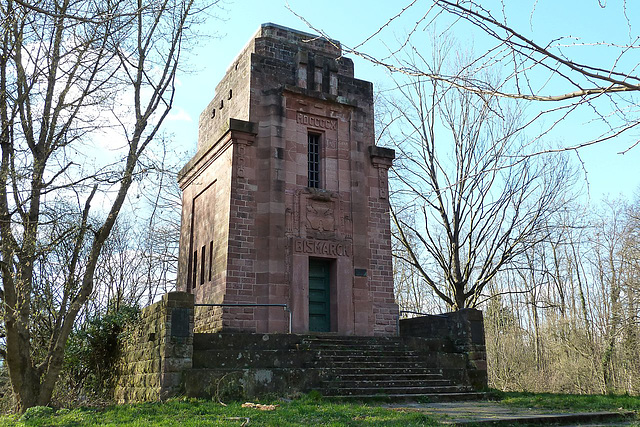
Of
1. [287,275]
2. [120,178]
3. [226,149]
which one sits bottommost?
[287,275]

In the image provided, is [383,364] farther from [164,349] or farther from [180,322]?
[164,349]

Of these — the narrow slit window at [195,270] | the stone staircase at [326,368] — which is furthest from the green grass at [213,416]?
the narrow slit window at [195,270]

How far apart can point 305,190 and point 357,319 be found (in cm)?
411

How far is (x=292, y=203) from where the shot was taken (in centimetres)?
1681

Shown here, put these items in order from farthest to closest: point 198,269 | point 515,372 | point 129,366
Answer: point 515,372, point 198,269, point 129,366

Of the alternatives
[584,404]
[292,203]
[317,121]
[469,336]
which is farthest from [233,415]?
[317,121]

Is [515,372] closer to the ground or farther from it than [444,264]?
closer to the ground

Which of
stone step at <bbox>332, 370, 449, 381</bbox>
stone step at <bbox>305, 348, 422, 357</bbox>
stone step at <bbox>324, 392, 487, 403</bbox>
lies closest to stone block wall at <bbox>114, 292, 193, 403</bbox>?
stone step at <bbox>305, 348, 422, 357</bbox>

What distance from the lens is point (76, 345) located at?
1695 centimetres

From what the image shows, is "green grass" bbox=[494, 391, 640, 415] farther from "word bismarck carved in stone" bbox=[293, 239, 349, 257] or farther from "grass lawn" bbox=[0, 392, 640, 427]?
"word bismarck carved in stone" bbox=[293, 239, 349, 257]

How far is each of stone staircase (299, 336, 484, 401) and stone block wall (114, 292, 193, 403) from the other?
9.32ft

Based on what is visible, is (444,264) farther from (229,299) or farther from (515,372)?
(515,372)

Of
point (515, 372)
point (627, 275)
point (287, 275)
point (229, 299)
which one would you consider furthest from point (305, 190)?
point (515, 372)

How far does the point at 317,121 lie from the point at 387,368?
8.17m
